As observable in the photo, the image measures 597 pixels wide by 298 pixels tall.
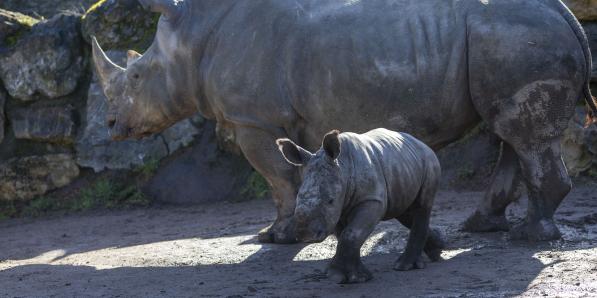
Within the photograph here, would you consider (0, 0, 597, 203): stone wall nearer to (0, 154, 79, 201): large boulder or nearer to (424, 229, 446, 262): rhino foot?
(0, 154, 79, 201): large boulder

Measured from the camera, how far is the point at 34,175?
11031 mm

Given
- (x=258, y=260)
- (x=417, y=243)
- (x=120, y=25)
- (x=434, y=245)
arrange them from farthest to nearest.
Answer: (x=120, y=25) < (x=258, y=260) < (x=434, y=245) < (x=417, y=243)

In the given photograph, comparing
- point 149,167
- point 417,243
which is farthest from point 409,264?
point 149,167

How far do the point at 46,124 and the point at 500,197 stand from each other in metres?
5.87

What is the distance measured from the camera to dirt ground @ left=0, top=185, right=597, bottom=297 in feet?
17.3

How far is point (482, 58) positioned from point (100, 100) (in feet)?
18.7

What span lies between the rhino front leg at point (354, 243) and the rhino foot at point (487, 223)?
1.91 metres

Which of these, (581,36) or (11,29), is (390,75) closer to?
(581,36)

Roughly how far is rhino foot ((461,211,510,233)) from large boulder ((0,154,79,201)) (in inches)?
212

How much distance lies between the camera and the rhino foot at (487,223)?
7.07m

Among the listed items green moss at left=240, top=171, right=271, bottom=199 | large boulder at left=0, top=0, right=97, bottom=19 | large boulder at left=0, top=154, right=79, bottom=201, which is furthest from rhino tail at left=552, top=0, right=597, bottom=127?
large boulder at left=0, top=0, right=97, bottom=19

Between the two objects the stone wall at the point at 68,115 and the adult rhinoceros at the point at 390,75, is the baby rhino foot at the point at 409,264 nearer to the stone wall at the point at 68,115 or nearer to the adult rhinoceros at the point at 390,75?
the adult rhinoceros at the point at 390,75

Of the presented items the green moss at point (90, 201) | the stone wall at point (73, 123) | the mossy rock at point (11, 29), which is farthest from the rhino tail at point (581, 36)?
the mossy rock at point (11, 29)

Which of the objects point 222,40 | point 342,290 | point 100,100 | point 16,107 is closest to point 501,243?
point 342,290
